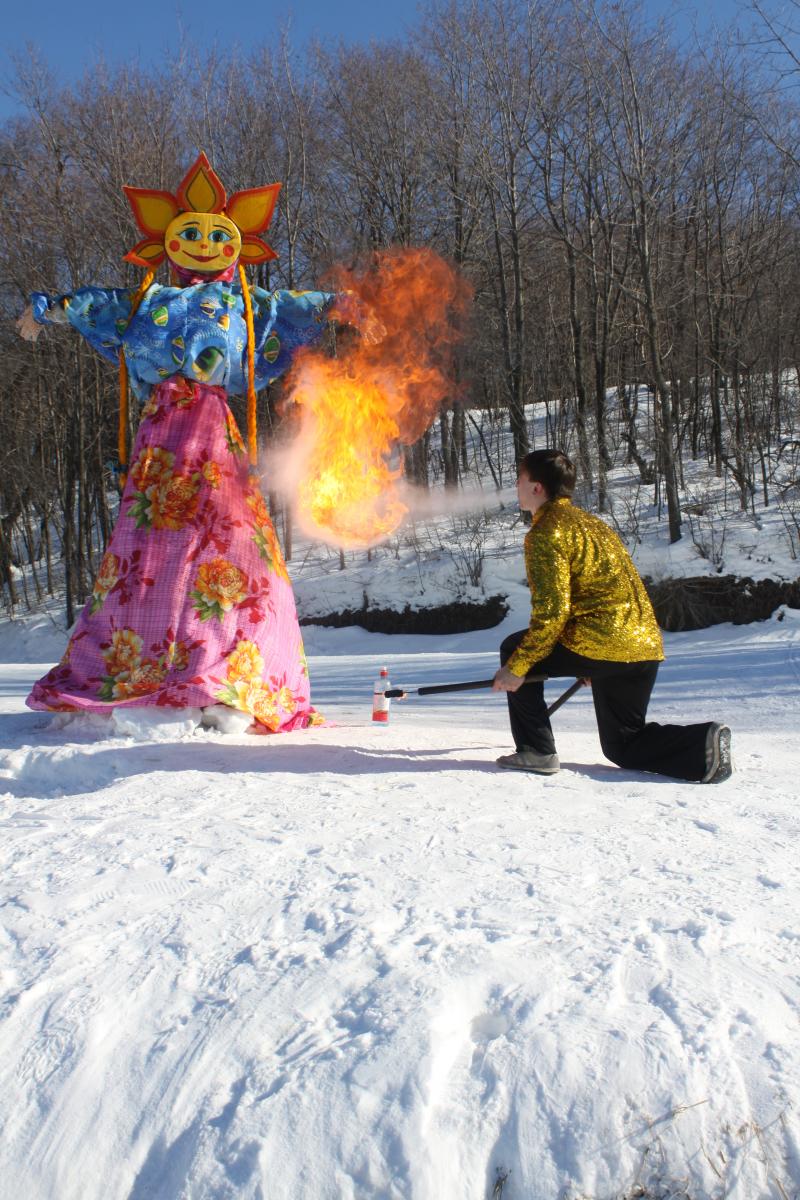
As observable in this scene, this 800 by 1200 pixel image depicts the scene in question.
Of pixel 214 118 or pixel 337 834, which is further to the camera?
pixel 214 118

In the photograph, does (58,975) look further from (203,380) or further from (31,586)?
(31,586)

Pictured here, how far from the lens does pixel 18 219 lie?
16719 mm

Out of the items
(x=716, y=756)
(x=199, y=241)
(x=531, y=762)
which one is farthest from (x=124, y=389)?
(x=716, y=756)

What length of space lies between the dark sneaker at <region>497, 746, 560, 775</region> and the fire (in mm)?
1861

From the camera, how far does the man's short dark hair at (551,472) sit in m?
3.86

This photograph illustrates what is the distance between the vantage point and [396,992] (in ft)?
6.51

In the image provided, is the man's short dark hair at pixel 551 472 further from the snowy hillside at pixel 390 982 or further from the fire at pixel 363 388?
the fire at pixel 363 388

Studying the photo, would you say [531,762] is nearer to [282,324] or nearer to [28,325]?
[282,324]

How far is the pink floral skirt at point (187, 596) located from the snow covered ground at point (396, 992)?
82 cm

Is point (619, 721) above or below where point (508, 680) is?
below

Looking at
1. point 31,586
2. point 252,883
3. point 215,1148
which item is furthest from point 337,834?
point 31,586

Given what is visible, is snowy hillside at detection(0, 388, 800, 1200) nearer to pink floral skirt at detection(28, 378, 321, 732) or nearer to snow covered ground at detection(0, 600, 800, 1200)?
snow covered ground at detection(0, 600, 800, 1200)

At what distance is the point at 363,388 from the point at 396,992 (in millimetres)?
3677

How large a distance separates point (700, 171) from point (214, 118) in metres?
9.27
